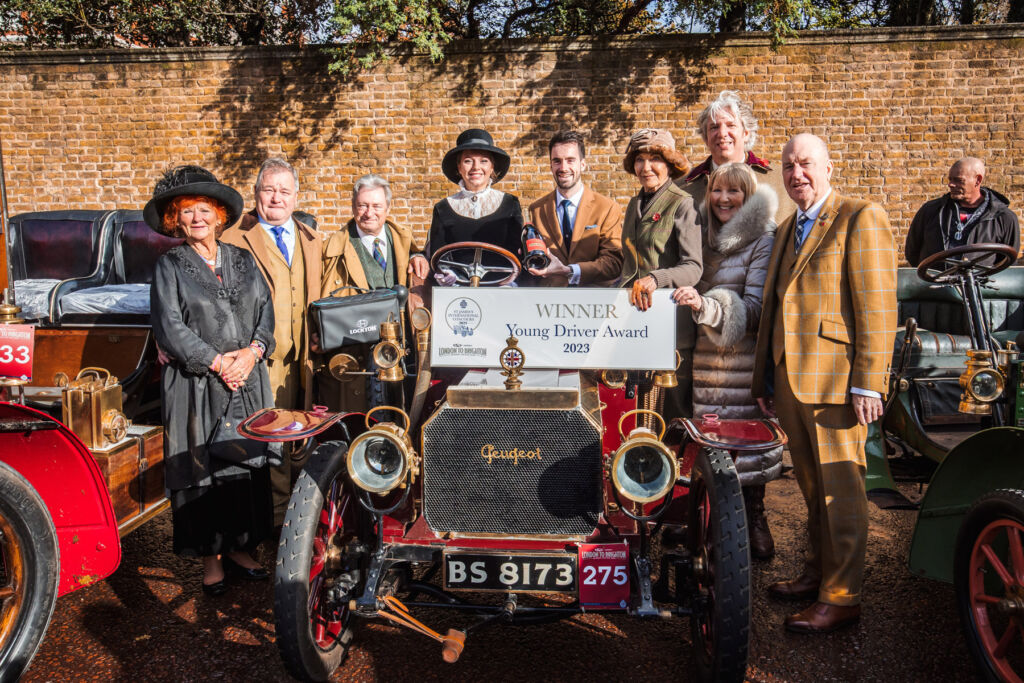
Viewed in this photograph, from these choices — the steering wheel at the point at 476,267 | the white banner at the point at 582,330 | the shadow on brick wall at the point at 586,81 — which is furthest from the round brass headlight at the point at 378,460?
the shadow on brick wall at the point at 586,81

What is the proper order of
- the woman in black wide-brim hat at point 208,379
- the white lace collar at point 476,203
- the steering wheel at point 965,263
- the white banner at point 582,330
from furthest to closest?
the white lace collar at point 476,203, the steering wheel at point 965,263, the woman in black wide-brim hat at point 208,379, the white banner at point 582,330

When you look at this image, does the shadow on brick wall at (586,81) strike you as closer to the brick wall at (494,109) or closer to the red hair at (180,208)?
the brick wall at (494,109)

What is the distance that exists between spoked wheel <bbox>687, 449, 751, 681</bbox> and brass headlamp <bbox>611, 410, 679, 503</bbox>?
16 cm

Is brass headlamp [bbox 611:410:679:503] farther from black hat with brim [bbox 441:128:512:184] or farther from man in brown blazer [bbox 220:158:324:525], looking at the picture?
black hat with brim [bbox 441:128:512:184]

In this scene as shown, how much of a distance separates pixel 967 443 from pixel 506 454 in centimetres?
180

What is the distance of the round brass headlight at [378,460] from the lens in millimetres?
2422

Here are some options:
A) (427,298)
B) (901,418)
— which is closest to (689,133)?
(901,418)

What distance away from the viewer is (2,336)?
9.45ft

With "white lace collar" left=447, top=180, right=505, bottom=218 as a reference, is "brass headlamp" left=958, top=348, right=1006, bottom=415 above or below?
below

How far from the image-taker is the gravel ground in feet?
8.48

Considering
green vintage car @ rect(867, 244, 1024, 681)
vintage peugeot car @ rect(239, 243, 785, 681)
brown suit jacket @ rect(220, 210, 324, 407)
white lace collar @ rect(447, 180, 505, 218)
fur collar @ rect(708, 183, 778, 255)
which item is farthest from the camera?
white lace collar @ rect(447, 180, 505, 218)

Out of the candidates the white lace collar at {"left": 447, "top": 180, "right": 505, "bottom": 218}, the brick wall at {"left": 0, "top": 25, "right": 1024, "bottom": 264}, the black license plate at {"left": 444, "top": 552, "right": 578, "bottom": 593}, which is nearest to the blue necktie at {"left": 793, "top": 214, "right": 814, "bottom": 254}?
the black license plate at {"left": 444, "top": 552, "right": 578, "bottom": 593}

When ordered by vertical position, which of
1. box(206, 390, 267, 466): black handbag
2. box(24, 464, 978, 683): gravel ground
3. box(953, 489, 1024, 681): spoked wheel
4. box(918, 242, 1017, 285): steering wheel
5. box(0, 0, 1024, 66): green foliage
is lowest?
box(24, 464, 978, 683): gravel ground

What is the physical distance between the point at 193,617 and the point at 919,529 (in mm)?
3017
